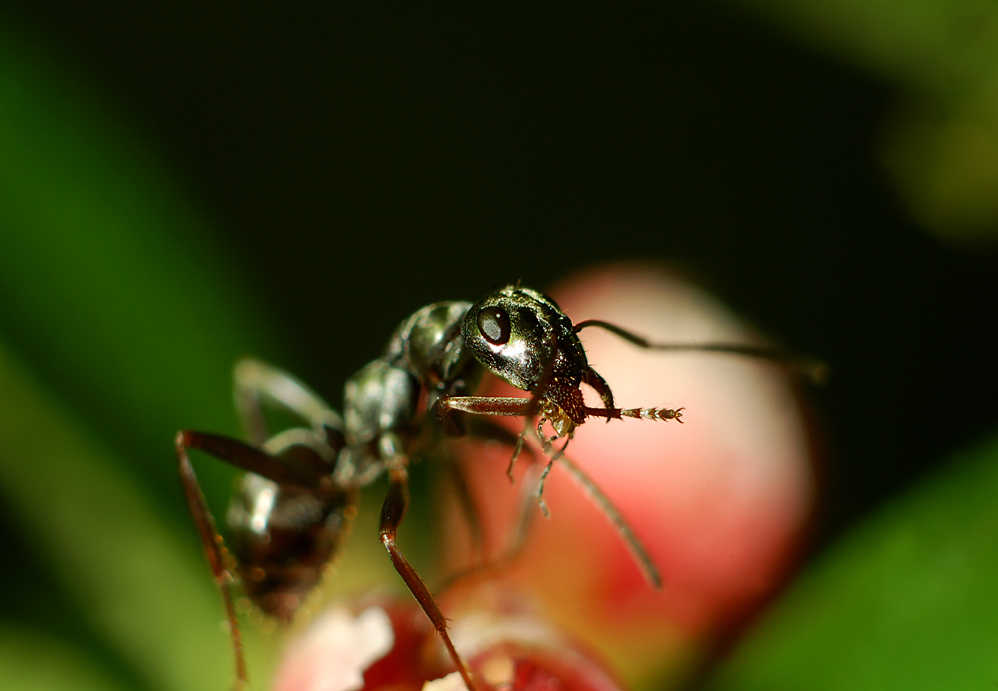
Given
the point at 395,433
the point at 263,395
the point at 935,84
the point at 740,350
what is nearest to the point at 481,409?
the point at 395,433

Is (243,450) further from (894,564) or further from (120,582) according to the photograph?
(894,564)

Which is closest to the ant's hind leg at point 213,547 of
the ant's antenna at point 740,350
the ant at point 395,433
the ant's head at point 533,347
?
the ant at point 395,433

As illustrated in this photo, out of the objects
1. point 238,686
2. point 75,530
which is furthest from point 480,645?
point 75,530

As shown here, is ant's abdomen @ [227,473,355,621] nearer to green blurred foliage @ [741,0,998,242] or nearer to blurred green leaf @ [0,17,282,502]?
blurred green leaf @ [0,17,282,502]

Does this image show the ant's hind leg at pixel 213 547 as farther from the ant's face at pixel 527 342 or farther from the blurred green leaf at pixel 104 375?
the ant's face at pixel 527 342

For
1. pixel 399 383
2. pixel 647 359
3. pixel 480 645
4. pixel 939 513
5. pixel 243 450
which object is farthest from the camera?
pixel 647 359

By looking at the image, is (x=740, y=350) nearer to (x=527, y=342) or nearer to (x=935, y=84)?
(x=527, y=342)

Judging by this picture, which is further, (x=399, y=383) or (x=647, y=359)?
(x=647, y=359)

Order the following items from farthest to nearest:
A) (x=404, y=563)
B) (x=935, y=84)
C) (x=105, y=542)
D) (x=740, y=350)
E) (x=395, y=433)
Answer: (x=935, y=84), (x=105, y=542), (x=395, y=433), (x=740, y=350), (x=404, y=563)
